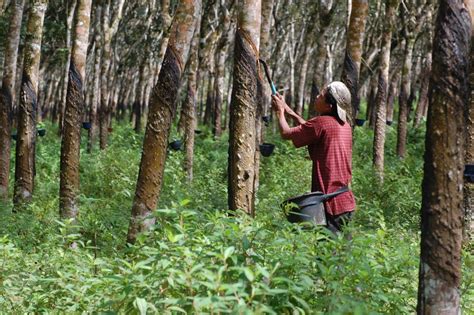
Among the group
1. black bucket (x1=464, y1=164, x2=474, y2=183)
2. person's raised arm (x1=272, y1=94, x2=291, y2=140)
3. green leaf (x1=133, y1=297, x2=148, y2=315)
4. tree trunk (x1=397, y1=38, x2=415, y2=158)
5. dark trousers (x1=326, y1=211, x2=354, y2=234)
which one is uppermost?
tree trunk (x1=397, y1=38, x2=415, y2=158)

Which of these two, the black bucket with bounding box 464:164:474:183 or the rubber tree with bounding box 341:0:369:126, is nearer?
the black bucket with bounding box 464:164:474:183

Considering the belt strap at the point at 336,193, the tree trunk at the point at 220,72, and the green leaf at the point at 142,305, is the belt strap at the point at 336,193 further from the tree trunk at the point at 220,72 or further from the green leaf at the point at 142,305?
the tree trunk at the point at 220,72

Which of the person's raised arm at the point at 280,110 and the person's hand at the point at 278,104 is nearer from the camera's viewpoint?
the person's raised arm at the point at 280,110

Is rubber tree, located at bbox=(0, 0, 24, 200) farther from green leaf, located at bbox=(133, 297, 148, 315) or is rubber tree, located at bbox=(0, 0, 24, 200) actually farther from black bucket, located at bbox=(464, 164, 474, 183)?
green leaf, located at bbox=(133, 297, 148, 315)

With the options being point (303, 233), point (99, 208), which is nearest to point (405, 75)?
point (99, 208)

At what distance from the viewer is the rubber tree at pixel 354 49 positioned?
9.11m

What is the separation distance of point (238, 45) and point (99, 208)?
3522mm

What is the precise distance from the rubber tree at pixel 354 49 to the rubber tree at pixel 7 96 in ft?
18.7

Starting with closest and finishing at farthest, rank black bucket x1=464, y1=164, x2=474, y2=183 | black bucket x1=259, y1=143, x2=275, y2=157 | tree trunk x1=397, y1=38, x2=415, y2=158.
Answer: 1. black bucket x1=464, y1=164, x2=474, y2=183
2. black bucket x1=259, y1=143, x2=275, y2=157
3. tree trunk x1=397, y1=38, x2=415, y2=158

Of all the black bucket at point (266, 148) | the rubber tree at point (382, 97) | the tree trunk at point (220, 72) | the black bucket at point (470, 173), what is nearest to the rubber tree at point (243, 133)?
Result: the black bucket at point (470, 173)

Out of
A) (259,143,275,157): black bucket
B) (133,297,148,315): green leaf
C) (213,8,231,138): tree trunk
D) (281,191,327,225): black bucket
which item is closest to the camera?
(133,297,148,315): green leaf

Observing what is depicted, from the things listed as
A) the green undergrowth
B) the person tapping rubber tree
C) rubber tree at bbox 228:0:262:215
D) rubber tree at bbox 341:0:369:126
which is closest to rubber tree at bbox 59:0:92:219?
the green undergrowth

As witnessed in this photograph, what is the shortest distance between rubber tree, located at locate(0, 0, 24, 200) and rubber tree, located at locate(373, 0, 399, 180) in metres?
6.68

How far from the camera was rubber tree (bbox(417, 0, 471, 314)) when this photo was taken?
3426 millimetres
